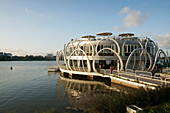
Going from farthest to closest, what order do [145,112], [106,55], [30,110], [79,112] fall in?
[106,55] → [30,110] → [79,112] → [145,112]

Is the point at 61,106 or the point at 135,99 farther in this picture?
Result: the point at 61,106

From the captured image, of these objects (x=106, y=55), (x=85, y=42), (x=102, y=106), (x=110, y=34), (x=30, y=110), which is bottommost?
(x=30, y=110)

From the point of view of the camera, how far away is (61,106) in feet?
36.9

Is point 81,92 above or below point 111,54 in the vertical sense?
below

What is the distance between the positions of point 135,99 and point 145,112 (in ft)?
5.51

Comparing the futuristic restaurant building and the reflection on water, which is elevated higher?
the futuristic restaurant building

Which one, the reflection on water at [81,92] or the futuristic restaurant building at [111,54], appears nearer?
the reflection on water at [81,92]

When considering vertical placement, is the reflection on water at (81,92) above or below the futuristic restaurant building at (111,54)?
below

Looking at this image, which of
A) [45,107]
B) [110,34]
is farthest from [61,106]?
[110,34]

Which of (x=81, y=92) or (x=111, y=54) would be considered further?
(x=111, y=54)

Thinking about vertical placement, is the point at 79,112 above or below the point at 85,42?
below

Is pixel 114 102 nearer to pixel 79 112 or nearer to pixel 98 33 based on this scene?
pixel 79 112

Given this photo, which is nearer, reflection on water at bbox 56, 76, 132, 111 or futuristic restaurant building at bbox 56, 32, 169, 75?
reflection on water at bbox 56, 76, 132, 111

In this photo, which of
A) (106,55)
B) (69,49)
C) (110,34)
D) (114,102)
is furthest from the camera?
(69,49)
